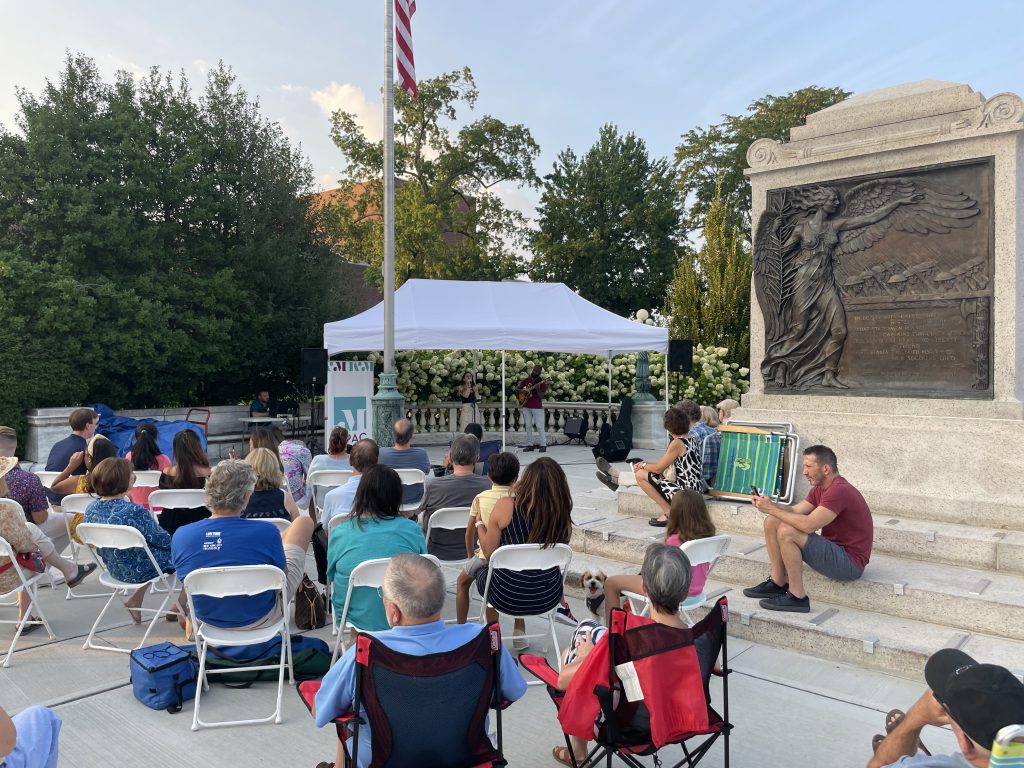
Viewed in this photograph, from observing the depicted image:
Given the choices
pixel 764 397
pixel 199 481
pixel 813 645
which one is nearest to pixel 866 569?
Result: pixel 813 645

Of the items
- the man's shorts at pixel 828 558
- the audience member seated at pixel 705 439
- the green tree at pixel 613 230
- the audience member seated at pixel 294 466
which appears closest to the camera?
the man's shorts at pixel 828 558

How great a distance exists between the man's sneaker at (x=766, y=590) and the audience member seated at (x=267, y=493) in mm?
3264

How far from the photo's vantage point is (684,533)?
4430mm

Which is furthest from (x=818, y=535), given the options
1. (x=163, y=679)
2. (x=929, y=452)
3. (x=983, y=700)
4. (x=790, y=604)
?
(x=163, y=679)

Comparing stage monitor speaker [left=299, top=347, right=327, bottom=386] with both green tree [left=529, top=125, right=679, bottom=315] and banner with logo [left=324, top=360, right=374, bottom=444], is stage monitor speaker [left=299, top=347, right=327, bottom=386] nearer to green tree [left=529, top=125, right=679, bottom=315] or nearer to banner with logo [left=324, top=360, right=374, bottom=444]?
banner with logo [left=324, top=360, right=374, bottom=444]

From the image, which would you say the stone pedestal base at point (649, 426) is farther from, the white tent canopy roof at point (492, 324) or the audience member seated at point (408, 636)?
the audience member seated at point (408, 636)

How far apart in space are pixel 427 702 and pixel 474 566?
2156 mm

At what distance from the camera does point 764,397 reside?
7.34 metres

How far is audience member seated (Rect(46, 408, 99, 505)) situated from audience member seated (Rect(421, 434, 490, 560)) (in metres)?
3.65

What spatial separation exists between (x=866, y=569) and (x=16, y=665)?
5649 mm

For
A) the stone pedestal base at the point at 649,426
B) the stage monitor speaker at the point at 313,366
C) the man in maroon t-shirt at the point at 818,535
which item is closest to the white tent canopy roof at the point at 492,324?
the stage monitor speaker at the point at 313,366

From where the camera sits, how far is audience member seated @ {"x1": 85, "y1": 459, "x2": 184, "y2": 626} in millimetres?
4645

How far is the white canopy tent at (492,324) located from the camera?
11719 mm

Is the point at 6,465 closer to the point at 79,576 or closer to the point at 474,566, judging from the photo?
the point at 79,576
